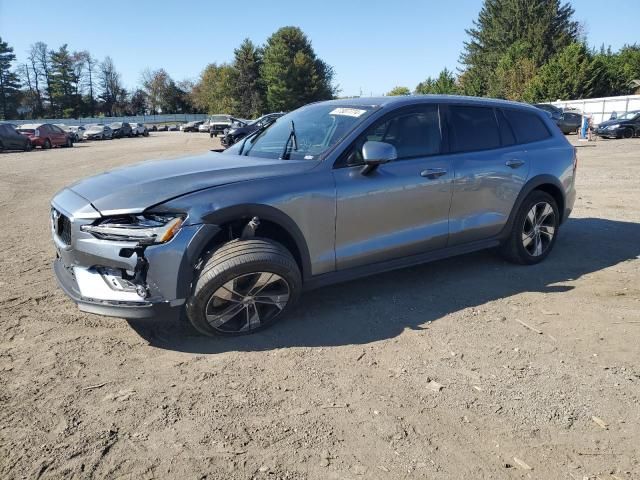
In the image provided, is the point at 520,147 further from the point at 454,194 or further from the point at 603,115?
the point at 603,115

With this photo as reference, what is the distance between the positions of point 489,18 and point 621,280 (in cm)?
7050

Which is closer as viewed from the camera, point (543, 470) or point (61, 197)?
point (543, 470)

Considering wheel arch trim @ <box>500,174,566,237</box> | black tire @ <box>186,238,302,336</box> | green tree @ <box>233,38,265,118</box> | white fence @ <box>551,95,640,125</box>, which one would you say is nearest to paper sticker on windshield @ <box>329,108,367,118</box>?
black tire @ <box>186,238,302,336</box>

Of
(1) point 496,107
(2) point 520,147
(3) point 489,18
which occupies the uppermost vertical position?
(3) point 489,18

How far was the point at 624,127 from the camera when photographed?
86.3 feet

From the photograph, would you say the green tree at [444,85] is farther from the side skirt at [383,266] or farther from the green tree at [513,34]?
the side skirt at [383,266]

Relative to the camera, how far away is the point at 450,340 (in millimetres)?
3635

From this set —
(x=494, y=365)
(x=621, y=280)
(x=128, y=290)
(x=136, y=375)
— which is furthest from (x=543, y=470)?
(x=621, y=280)

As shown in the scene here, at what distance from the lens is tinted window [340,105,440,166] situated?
13.5 feet

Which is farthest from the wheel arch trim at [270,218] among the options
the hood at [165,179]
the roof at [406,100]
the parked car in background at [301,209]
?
the roof at [406,100]

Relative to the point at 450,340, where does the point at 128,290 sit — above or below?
above

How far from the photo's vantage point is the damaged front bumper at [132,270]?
3.22 metres

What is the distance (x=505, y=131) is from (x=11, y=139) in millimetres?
29603

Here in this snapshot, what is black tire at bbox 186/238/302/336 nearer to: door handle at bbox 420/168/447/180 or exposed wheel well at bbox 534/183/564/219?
door handle at bbox 420/168/447/180
